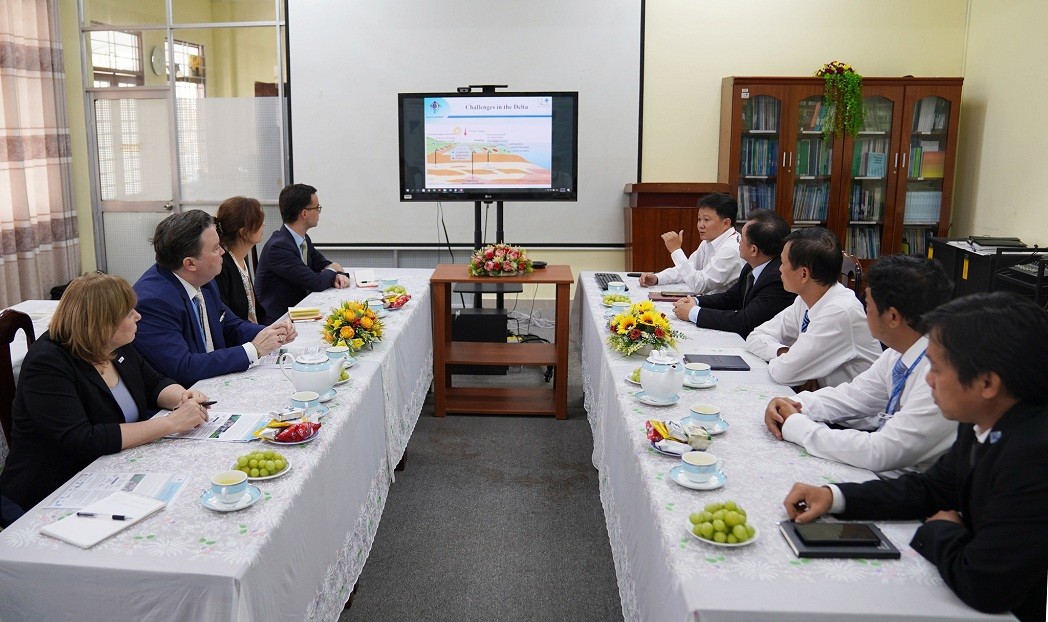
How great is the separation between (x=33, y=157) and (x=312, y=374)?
514 cm

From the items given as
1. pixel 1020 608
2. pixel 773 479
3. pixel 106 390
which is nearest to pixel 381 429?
pixel 106 390

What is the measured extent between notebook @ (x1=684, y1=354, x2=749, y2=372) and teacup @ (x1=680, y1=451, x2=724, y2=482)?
0.94 metres

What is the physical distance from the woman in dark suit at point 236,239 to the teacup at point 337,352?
3.32 ft

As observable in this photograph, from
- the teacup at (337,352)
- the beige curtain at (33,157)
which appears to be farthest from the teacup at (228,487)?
the beige curtain at (33,157)

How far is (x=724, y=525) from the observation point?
1618 millimetres

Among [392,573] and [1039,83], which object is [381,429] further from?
[1039,83]

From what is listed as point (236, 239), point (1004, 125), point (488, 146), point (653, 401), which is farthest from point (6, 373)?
point (1004, 125)

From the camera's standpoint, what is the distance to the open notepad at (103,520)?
5.41 ft

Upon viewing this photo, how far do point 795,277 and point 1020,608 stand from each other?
160 centimetres

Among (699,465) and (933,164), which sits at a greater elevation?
(933,164)

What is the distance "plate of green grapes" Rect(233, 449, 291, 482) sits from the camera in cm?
191

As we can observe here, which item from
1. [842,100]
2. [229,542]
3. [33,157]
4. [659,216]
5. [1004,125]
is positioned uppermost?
[842,100]

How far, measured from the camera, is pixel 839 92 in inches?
247

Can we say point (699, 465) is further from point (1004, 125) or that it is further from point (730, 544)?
point (1004, 125)
